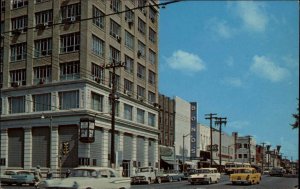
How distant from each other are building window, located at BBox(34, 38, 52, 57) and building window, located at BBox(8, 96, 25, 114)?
18.3ft

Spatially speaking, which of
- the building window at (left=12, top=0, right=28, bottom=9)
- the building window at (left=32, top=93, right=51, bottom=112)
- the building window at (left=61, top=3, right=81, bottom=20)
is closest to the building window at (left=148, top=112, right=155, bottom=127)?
the building window at (left=32, top=93, right=51, bottom=112)

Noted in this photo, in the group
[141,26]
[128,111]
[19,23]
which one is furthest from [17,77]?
[141,26]

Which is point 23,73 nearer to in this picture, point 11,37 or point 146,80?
point 11,37

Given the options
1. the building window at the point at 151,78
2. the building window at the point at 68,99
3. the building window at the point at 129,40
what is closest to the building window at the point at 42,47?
the building window at the point at 68,99

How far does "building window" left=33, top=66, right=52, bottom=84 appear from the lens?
57594 millimetres

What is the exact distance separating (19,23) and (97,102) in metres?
14.1

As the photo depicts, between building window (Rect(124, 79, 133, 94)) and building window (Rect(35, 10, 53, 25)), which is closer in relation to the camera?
building window (Rect(35, 10, 53, 25))

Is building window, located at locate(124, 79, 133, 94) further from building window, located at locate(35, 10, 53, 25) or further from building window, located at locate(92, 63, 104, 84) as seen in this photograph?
building window, located at locate(35, 10, 53, 25)

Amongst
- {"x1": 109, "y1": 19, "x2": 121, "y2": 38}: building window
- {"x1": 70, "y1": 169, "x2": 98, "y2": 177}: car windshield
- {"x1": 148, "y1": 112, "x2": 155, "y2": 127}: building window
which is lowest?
{"x1": 70, "y1": 169, "x2": 98, "y2": 177}: car windshield

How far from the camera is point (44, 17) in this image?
58.9 metres

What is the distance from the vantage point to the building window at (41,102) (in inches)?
2244

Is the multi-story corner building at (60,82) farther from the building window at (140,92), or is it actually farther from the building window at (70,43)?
the building window at (140,92)

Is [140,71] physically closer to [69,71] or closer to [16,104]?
[69,71]

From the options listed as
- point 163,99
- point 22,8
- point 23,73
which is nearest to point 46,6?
point 22,8
